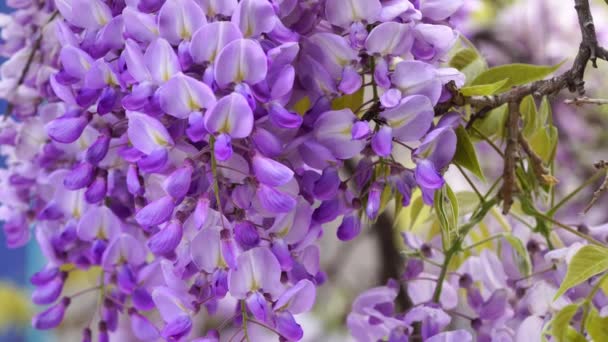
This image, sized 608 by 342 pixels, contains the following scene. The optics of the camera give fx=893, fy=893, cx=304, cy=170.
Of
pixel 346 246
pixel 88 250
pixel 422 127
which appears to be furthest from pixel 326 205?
pixel 346 246

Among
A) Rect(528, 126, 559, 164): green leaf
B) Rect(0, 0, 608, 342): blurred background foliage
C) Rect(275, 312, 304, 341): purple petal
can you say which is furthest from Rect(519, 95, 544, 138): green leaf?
Rect(0, 0, 608, 342): blurred background foliage

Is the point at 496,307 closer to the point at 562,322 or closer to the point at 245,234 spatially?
the point at 562,322

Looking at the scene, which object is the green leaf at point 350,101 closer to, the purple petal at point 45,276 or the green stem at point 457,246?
the green stem at point 457,246

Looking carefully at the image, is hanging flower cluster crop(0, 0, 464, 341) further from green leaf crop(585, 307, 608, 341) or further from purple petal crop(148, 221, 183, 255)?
green leaf crop(585, 307, 608, 341)

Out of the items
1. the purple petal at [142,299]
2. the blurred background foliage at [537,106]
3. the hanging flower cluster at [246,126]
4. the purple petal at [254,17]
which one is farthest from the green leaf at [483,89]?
the blurred background foliage at [537,106]

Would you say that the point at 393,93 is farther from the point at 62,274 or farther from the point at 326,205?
the point at 62,274

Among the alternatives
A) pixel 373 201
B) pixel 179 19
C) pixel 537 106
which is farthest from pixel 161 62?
pixel 537 106
